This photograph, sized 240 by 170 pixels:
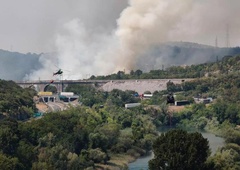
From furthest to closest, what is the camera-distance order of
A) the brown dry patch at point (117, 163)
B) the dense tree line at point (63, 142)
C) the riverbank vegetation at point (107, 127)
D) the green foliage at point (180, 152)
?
the brown dry patch at point (117, 163) → the riverbank vegetation at point (107, 127) → the dense tree line at point (63, 142) → the green foliage at point (180, 152)

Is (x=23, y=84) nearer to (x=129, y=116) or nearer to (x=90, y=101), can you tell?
(x=90, y=101)

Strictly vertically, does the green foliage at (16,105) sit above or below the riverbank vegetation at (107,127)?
above

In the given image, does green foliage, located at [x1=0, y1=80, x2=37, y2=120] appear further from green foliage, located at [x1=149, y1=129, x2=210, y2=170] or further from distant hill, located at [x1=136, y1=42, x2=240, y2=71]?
distant hill, located at [x1=136, y1=42, x2=240, y2=71]

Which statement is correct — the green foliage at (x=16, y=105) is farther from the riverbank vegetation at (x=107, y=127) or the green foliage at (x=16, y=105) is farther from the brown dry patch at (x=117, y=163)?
the brown dry patch at (x=117, y=163)

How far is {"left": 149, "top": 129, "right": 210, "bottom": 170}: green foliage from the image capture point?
30531 millimetres

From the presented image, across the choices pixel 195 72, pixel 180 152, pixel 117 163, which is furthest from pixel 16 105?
pixel 195 72

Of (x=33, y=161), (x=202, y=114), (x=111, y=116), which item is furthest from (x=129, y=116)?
(x=33, y=161)

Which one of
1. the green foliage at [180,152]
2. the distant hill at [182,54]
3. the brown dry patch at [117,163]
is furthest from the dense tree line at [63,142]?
the distant hill at [182,54]

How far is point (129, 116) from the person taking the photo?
226ft

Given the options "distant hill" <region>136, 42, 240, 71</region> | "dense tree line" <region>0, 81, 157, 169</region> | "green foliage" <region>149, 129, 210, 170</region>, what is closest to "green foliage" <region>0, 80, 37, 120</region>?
"dense tree line" <region>0, 81, 157, 169</region>

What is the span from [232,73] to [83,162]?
213 ft

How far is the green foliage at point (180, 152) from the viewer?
3053 cm

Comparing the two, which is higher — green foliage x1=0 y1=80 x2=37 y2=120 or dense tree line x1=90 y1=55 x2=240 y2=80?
dense tree line x1=90 y1=55 x2=240 y2=80

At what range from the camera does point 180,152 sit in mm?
30859
